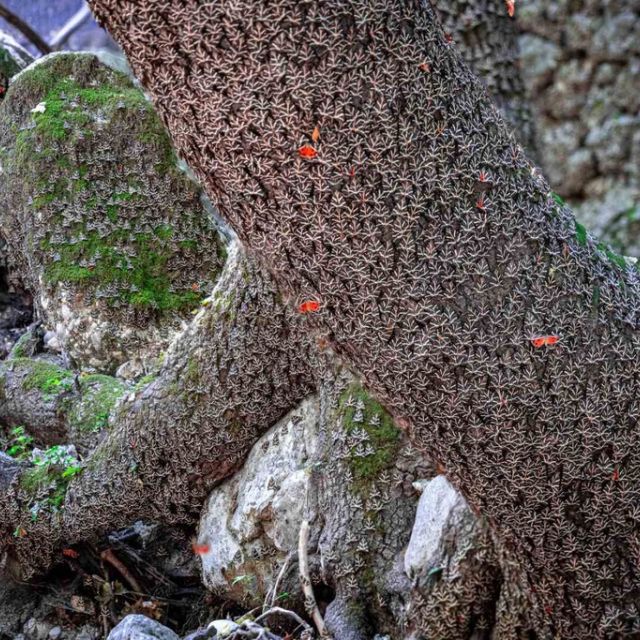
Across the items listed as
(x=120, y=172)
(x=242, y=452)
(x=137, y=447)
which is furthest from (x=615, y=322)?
(x=120, y=172)

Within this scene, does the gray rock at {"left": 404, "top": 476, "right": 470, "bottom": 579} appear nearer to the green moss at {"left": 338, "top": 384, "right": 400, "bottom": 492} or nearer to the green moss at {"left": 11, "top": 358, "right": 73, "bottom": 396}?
the green moss at {"left": 338, "top": 384, "right": 400, "bottom": 492}

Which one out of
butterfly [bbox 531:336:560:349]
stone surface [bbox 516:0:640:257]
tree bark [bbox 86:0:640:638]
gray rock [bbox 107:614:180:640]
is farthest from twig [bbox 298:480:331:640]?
stone surface [bbox 516:0:640:257]

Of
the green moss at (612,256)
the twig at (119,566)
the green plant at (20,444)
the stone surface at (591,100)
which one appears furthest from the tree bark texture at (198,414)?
the stone surface at (591,100)

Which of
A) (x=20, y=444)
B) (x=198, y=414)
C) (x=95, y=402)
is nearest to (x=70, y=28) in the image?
(x=20, y=444)

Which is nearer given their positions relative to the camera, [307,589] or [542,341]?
[542,341]

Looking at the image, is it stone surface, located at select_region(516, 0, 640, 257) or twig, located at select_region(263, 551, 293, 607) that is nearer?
twig, located at select_region(263, 551, 293, 607)

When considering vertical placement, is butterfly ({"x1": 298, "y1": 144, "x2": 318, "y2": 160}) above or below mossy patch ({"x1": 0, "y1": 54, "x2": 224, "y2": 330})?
above

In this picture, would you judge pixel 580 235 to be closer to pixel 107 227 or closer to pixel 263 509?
pixel 263 509
